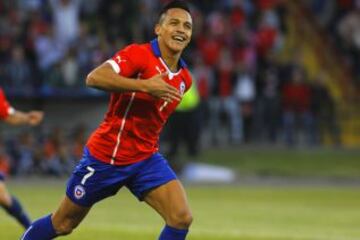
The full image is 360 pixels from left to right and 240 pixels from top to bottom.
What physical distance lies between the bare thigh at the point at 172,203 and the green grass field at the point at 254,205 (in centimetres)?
382

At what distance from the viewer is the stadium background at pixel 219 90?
24.9 meters

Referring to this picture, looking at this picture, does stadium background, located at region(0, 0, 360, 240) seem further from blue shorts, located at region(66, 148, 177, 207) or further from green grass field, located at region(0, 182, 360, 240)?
blue shorts, located at region(66, 148, 177, 207)

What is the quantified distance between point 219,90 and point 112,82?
18001 millimetres

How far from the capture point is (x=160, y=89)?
876 cm

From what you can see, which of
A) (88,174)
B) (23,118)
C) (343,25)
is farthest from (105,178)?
(343,25)

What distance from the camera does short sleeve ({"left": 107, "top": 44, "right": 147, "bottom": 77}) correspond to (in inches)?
358

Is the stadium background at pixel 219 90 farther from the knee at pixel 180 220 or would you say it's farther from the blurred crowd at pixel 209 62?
the knee at pixel 180 220

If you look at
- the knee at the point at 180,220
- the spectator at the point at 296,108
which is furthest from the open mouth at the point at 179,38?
the spectator at the point at 296,108

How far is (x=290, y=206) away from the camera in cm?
1911

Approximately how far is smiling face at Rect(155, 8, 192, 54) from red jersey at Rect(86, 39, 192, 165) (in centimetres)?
13

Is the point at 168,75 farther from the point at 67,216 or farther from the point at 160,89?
the point at 67,216

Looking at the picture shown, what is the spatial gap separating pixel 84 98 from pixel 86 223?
1088 cm

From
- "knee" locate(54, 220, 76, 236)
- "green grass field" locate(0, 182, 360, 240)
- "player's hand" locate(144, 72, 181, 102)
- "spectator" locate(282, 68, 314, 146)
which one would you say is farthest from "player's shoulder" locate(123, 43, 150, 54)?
"spectator" locate(282, 68, 314, 146)

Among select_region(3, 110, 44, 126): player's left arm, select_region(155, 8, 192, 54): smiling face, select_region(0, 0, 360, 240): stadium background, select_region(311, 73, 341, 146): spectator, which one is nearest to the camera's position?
select_region(155, 8, 192, 54): smiling face
